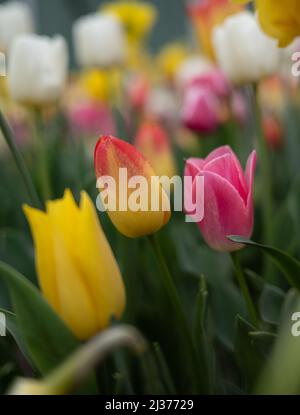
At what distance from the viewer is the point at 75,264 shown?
1.27 feet

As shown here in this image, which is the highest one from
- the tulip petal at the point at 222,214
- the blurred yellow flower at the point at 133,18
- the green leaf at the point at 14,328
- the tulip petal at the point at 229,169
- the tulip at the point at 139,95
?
the blurred yellow flower at the point at 133,18

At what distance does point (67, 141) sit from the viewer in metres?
1.13

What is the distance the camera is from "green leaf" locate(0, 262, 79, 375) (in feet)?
1.20

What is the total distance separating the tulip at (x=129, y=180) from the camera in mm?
384

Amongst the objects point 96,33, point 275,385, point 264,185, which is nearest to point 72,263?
point 275,385

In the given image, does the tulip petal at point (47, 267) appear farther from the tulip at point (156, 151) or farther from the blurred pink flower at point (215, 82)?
the blurred pink flower at point (215, 82)

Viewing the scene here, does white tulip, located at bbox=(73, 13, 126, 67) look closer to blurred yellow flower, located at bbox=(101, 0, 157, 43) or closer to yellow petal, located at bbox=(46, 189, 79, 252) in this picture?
blurred yellow flower, located at bbox=(101, 0, 157, 43)

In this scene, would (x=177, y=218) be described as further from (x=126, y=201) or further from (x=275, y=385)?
(x=275, y=385)

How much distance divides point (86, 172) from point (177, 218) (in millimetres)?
117

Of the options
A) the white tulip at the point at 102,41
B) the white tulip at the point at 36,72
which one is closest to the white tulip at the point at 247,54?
the white tulip at the point at 36,72

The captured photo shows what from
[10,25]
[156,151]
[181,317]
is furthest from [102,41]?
[181,317]

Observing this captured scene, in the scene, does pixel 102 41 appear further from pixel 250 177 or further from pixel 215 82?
pixel 250 177

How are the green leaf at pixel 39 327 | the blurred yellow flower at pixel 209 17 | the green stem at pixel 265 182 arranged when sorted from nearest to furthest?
the green leaf at pixel 39 327 → the green stem at pixel 265 182 → the blurred yellow flower at pixel 209 17
